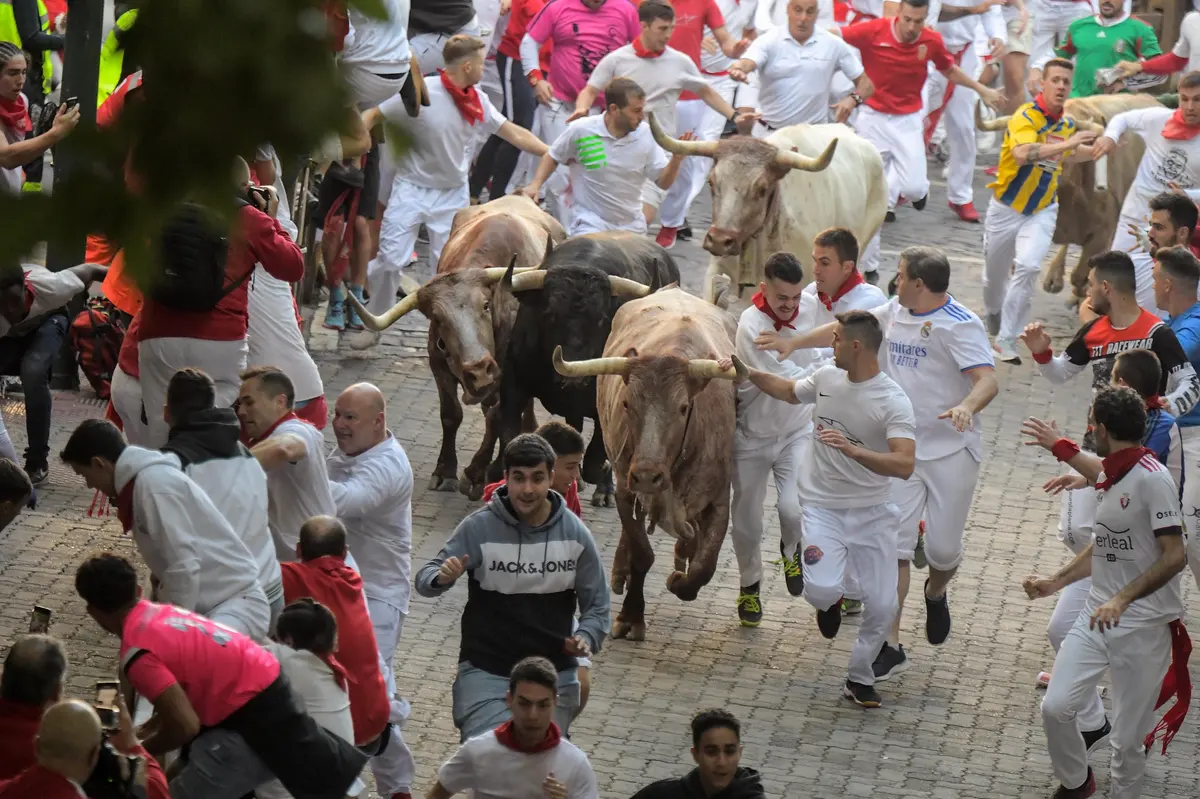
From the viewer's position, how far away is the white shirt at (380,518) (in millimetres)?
8102

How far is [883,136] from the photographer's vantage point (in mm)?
17031

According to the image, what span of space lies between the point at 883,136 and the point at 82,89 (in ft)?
24.8

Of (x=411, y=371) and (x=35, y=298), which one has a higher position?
(x=35, y=298)

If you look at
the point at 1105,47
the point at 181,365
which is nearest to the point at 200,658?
the point at 181,365

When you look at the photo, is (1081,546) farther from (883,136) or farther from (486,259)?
(883,136)

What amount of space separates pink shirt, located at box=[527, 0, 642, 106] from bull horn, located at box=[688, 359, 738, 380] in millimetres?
7553

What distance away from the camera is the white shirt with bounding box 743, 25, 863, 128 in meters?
16.9

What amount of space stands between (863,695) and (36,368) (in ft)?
15.7

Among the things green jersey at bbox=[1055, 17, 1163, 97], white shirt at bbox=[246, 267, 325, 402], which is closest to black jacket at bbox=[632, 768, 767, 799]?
white shirt at bbox=[246, 267, 325, 402]

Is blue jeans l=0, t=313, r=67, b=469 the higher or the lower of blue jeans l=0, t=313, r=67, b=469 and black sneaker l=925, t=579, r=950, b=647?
the lower

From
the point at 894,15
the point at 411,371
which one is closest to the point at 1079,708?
the point at 411,371

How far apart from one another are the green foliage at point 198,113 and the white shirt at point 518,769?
11.6 feet

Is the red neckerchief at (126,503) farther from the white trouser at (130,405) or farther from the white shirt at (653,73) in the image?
the white shirt at (653,73)

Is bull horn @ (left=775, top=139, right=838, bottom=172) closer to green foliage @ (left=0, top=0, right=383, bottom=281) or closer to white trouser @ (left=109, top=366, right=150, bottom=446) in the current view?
white trouser @ (left=109, top=366, right=150, bottom=446)
